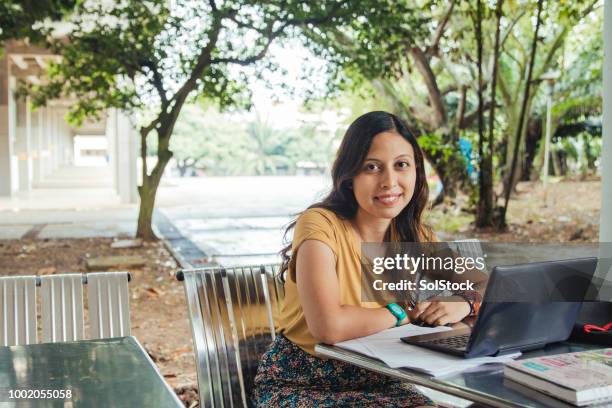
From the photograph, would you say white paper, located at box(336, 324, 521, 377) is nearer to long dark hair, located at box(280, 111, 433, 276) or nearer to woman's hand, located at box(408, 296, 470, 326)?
woman's hand, located at box(408, 296, 470, 326)

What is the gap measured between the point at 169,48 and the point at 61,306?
6043 millimetres

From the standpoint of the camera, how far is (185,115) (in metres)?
27.7

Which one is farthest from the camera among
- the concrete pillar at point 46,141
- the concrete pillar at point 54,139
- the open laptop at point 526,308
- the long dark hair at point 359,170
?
the concrete pillar at point 54,139

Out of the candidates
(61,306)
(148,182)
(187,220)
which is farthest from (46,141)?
(61,306)

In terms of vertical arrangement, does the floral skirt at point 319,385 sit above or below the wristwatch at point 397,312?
below

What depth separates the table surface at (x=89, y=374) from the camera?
4.86 feet

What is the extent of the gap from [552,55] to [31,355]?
9856 millimetres

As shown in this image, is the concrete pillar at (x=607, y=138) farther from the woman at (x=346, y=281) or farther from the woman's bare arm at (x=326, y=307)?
the woman's bare arm at (x=326, y=307)

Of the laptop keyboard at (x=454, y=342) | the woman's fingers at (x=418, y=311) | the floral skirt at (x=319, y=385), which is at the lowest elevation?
the floral skirt at (x=319, y=385)

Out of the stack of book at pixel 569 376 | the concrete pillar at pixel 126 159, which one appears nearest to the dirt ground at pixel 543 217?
the concrete pillar at pixel 126 159

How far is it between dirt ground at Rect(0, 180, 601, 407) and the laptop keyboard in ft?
6.64

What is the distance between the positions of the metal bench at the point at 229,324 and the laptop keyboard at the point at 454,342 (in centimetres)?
94

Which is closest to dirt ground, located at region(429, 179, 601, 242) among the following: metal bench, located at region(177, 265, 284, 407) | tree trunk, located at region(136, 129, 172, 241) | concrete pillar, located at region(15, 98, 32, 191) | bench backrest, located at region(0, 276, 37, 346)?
tree trunk, located at region(136, 129, 172, 241)

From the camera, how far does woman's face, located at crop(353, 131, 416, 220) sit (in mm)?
2074
